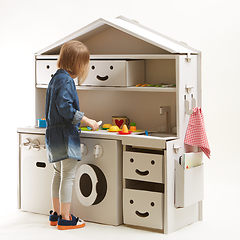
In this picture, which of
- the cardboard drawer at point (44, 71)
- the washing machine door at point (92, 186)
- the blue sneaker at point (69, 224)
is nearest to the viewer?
the blue sneaker at point (69, 224)

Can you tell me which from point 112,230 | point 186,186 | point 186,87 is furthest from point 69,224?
point 186,87

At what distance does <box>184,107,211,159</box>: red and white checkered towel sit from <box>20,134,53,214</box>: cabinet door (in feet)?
2.86

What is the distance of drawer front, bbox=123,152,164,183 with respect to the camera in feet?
9.32

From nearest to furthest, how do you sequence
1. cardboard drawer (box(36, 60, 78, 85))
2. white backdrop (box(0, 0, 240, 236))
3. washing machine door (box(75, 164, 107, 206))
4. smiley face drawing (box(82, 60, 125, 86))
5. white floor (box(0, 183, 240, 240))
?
white floor (box(0, 183, 240, 240)) → washing machine door (box(75, 164, 107, 206)) → smiley face drawing (box(82, 60, 125, 86)) → cardboard drawer (box(36, 60, 78, 85)) → white backdrop (box(0, 0, 240, 236))

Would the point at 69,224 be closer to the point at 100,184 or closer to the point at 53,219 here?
the point at 53,219

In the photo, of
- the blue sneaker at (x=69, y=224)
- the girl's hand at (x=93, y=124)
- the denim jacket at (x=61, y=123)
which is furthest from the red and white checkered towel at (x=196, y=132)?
the blue sneaker at (x=69, y=224)

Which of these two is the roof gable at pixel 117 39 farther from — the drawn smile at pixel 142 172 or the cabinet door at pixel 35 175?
the drawn smile at pixel 142 172

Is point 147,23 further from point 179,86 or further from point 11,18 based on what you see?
point 179,86

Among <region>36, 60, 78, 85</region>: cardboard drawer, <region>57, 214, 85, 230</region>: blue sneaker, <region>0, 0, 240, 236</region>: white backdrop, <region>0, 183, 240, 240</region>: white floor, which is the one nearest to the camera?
<region>0, 183, 240, 240</region>: white floor

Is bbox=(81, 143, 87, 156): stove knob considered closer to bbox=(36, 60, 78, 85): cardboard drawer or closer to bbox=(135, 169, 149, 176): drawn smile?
bbox=(135, 169, 149, 176): drawn smile

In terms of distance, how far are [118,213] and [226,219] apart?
0.66 meters

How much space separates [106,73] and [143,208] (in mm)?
848

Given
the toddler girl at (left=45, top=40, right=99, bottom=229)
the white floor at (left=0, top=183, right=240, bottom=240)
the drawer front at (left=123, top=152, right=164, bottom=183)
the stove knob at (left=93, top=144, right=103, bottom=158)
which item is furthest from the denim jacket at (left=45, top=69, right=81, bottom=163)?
the white floor at (left=0, top=183, right=240, bottom=240)

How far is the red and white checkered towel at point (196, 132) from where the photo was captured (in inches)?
117
